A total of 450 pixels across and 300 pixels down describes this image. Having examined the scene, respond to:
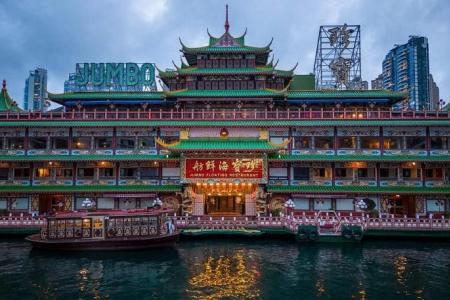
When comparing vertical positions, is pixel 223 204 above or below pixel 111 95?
below

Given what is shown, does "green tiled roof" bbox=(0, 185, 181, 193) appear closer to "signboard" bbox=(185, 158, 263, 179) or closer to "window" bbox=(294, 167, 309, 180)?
"signboard" bbox=(185, 158, 263, 179)

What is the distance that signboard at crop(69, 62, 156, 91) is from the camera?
4741 centimetres

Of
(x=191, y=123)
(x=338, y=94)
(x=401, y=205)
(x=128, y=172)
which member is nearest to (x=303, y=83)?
(x=338, y=94)

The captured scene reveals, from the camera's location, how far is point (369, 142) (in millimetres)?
41594

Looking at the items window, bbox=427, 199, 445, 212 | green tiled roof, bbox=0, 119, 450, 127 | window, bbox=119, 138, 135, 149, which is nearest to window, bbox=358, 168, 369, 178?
green tiled roof, bbox=0, 119, 450, 127

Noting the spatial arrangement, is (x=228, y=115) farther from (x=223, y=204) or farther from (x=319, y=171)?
(x=319, y=171)

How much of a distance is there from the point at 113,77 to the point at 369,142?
34.0 metres

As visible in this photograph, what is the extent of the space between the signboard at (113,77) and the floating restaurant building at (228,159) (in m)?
5.58

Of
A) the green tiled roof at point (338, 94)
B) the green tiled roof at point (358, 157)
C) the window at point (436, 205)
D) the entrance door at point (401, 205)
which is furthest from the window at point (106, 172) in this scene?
the window at point (436, 205)

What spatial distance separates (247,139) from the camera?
133 feet

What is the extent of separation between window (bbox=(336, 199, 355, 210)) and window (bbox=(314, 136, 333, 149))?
21.4 feet

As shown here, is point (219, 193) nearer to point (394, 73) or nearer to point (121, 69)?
point (121, 69)

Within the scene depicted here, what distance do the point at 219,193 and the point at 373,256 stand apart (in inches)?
707

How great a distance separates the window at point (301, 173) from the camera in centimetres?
4144
